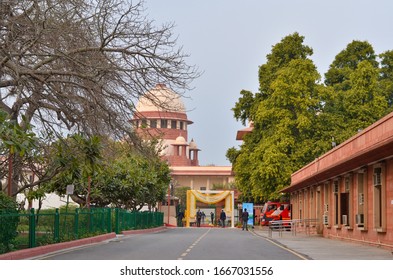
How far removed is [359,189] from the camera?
32938mm

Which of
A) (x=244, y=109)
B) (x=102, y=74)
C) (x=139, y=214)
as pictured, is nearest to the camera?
(x=102, y=74)

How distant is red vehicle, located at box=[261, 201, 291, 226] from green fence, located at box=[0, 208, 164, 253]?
2049 cm

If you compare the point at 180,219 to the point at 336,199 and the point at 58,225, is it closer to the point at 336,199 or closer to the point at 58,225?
the point at 336,199

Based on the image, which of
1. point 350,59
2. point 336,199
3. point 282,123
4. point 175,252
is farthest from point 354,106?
point 175,252

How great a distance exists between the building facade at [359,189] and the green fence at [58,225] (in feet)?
34.8

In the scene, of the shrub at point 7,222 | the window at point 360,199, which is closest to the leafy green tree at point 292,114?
the window at point 360,199

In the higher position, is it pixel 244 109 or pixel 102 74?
pixel 244 109

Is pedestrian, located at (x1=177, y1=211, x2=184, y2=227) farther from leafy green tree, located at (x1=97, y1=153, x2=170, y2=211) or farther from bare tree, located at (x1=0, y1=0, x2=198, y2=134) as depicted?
bare tree, located at (x1=0, y1=0, x2=198, y2=134)

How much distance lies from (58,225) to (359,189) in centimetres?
1268

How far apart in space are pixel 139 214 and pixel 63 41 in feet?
105

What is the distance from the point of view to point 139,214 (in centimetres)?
5291

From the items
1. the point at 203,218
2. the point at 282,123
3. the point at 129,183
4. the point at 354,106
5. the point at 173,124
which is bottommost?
the point at 203,218
